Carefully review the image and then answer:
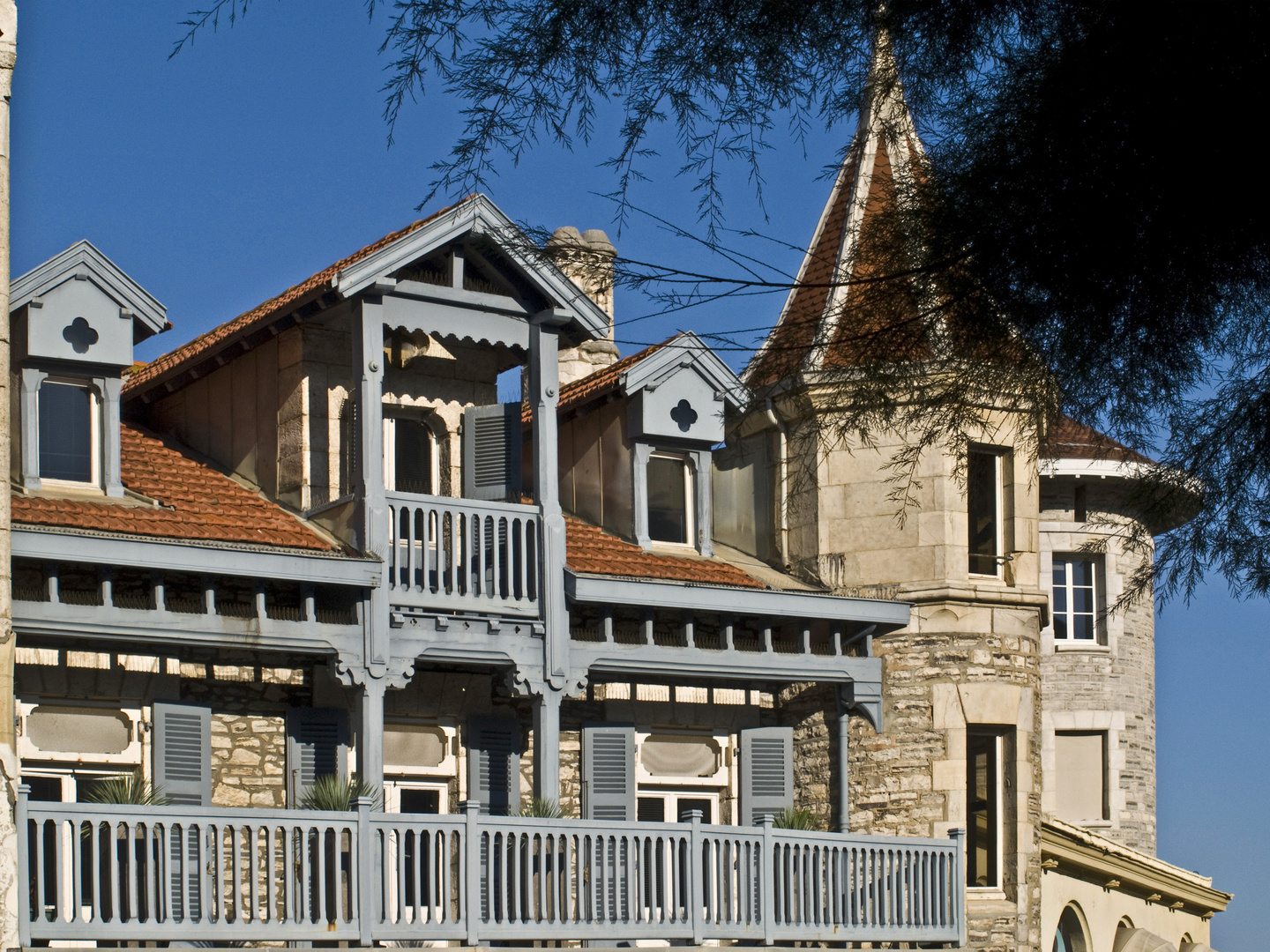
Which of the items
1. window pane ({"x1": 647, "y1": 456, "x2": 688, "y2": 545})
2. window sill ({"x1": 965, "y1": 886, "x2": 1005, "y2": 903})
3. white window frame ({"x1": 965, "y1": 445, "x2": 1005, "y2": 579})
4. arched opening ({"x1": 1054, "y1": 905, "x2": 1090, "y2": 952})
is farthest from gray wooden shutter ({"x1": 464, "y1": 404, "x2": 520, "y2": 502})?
arched opening ({"x1": 1054, "y1": 905, "x2": 1090, "y2": 952})

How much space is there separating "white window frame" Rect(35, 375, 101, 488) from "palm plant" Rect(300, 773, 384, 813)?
351 cm

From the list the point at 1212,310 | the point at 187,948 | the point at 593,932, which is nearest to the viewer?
the point at 1212,310

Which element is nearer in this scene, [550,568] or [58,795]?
[58,795]

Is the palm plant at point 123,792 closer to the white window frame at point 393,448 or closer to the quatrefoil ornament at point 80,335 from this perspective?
the quatrefoil ornament at point 80,335

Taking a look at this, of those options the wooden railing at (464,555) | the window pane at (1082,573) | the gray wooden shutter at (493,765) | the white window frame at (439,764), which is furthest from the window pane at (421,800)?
the window pane at (1082,573)

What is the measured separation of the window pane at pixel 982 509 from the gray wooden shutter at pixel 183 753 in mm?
8456

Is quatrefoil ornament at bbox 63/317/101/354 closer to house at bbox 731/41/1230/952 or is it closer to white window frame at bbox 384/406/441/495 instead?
white window frame at bbox 384/406/441/495

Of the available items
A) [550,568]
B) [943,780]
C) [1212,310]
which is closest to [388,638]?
[550,568]

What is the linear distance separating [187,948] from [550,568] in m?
5.28

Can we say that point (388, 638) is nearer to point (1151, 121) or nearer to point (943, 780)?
point (943, 780)

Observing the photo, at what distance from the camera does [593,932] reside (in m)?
15.5

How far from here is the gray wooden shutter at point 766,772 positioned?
19.5 m

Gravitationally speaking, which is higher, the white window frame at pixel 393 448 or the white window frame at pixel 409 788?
the white window frame at pixel 393 448

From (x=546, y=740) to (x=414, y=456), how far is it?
336cm
